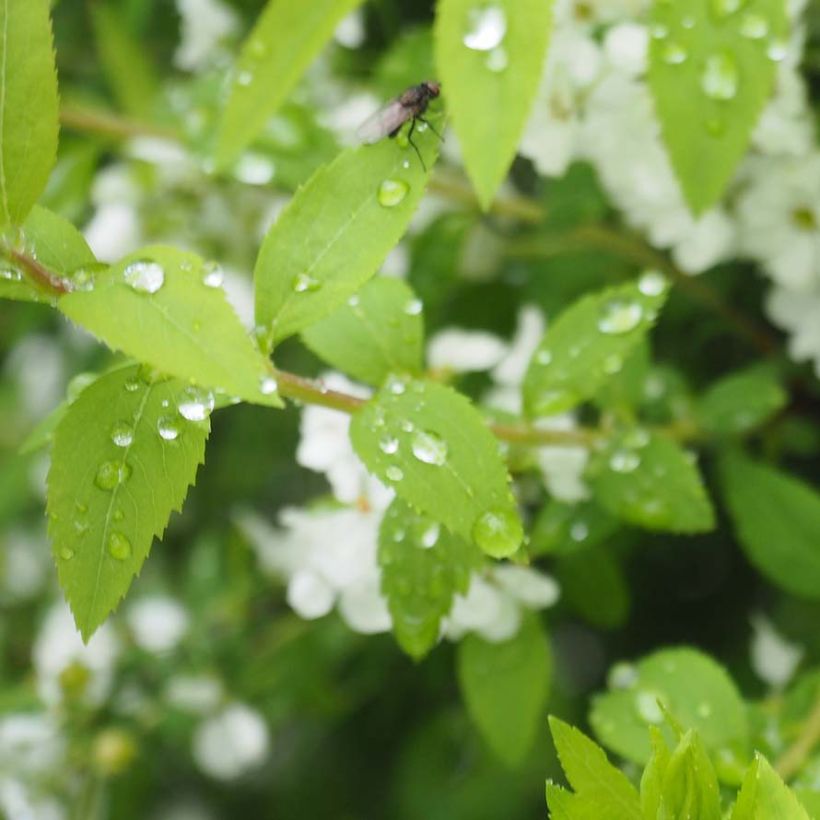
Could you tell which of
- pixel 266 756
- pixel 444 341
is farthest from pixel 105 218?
pixel 266 756

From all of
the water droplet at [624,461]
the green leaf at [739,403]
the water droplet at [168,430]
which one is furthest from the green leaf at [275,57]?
the green leaf at [739,403]

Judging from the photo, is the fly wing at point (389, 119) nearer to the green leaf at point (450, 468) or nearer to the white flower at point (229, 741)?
the green leaf at point (450, 468)

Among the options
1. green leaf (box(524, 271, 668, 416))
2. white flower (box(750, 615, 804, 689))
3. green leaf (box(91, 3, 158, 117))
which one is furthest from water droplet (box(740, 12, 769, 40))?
green leaf (box(91, 3, 158, 117))

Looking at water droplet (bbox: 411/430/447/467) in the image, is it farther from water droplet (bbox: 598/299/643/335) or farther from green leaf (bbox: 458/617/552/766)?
green leaf (bbox: 458/617/552/766)

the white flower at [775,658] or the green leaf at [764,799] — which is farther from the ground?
the green leaf at [764,799]

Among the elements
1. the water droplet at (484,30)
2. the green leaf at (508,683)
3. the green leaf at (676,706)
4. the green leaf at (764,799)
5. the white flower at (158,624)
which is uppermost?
the water droplet at (484,30)

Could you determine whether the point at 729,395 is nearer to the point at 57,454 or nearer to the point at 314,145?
the point at 314,145
